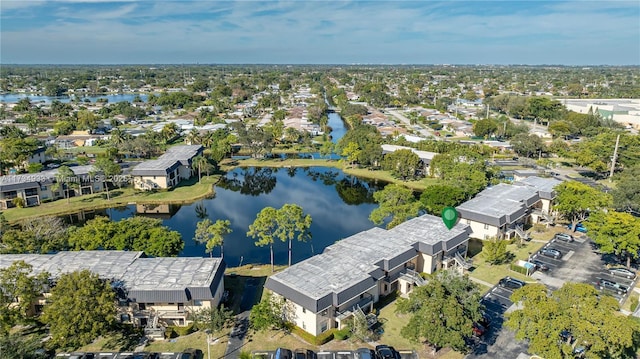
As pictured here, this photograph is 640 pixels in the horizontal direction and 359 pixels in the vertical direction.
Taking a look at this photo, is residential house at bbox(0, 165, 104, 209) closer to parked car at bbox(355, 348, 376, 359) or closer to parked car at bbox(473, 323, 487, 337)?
parked car at bbox(355, 348, 376, 359)

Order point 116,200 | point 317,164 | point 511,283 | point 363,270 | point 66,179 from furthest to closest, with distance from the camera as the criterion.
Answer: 1. point 317,164
2. point 116,200
3. point 66,179
4. point 511,283
5. point 363,270

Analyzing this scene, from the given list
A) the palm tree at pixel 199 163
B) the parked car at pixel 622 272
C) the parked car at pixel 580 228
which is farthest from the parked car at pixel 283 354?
the palm tree at pixel 199 163

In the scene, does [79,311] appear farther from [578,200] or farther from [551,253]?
[578,200]

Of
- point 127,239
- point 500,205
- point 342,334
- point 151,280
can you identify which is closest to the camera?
point 342,334

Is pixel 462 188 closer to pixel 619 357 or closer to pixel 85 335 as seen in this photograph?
pixel 619 357

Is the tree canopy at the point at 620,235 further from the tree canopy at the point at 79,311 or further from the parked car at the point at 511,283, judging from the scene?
the tree canopy at the point at 79,311

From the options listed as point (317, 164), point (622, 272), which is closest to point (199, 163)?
point (317, 164)

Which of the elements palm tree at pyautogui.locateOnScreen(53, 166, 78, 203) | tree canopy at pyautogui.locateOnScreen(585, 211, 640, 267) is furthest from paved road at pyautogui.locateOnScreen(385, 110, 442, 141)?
palm tree at pyautogui.locateOnScreen(53, 166, 78, 203)
